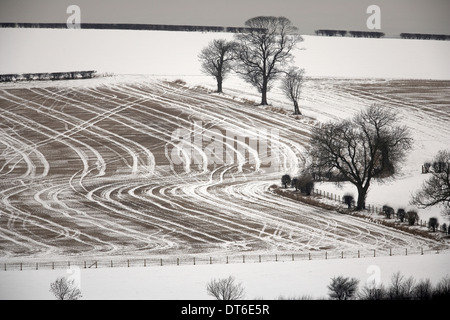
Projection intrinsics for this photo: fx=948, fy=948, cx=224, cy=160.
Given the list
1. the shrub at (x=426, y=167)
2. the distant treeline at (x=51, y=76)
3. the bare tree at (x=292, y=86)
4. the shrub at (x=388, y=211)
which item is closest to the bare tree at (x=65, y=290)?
the shrub at (x=388, y=211)

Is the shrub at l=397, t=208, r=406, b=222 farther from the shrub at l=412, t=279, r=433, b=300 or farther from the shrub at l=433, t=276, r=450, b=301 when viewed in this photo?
the shrub at l=412, t=279, r=433, b=300

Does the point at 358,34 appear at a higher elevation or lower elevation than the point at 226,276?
higher

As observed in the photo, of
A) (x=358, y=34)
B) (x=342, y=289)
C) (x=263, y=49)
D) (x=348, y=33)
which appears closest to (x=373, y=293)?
(x=342, y=289)

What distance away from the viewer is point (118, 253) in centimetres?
4366

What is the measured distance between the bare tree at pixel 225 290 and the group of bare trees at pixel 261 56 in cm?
4493

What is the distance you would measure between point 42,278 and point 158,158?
87.8 ft

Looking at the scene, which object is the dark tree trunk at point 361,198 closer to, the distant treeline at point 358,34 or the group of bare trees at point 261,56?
the group of bare trees at point 261,56

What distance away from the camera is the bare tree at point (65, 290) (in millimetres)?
35562

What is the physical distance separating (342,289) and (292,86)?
48.3 m

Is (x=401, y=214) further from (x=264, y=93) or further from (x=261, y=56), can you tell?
(x=261, y=56)

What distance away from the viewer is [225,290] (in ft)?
117

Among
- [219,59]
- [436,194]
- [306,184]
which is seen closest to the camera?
[436,194]
